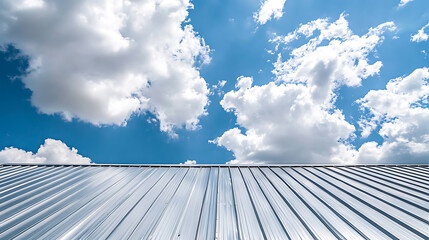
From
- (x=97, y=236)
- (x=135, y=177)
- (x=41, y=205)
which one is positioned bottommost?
(x=97, y=236)

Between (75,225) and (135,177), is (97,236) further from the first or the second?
(135,177)

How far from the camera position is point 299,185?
5887mm

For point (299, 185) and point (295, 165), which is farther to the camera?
point (295, 165)

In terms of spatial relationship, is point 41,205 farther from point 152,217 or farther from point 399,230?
point 399,230

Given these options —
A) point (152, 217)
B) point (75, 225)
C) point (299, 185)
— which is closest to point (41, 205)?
point (75, 225)

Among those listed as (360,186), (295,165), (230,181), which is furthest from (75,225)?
(295,165)

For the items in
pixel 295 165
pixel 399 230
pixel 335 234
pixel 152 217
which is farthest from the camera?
pixel 295 165

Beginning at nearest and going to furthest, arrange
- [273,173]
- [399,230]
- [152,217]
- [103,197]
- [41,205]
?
[399,230], [152,217], [41,205], [103,197], [273,173]

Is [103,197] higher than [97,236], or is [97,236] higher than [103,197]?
[103,197]

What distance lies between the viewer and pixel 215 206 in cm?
418

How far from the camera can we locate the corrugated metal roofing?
3.27 m

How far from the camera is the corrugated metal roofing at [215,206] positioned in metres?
3.27

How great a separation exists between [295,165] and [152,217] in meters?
7.37

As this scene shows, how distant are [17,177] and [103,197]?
5.93 meters
